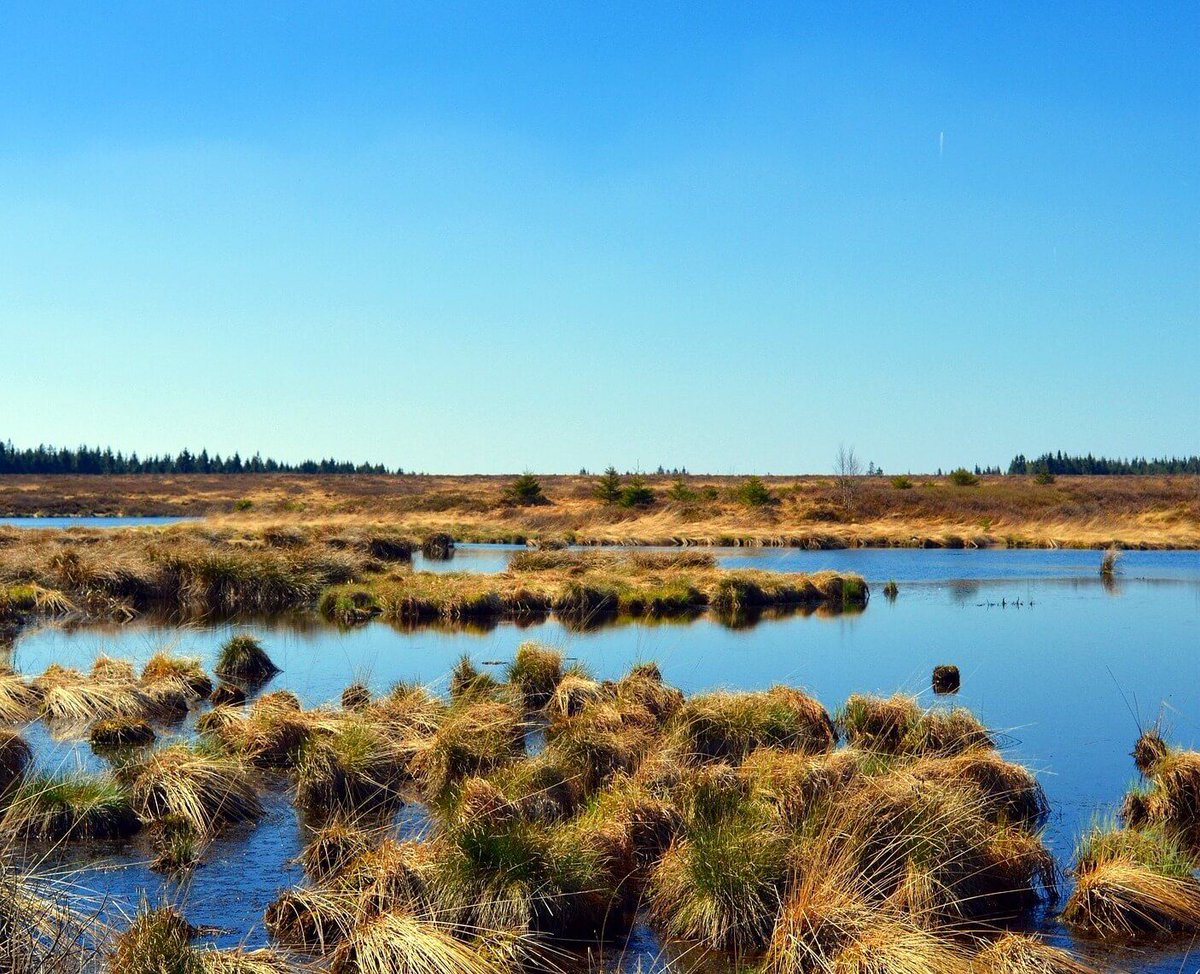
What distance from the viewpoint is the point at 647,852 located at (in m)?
10.1

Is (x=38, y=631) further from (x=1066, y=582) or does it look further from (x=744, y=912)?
(x=1066, y=582)

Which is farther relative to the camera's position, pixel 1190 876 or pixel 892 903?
pixel 1190 876

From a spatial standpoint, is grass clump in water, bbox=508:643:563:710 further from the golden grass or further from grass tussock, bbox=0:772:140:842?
the golden grass

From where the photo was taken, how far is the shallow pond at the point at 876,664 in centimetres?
1027

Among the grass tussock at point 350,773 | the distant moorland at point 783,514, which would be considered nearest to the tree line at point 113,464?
the distant moorland at point 783,514

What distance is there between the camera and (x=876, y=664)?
21.5 meters

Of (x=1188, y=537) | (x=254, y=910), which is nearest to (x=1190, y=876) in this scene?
(x=254, y=910)

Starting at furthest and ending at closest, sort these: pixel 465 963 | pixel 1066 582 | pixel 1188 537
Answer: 1. pixel 1188 537
2. pixel 1066 582
3. pixel 465 963

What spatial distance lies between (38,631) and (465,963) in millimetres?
20165

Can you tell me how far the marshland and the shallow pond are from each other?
0.08 m

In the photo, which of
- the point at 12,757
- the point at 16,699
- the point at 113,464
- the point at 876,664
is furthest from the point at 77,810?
the point at 113,464

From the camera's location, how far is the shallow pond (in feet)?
33.7

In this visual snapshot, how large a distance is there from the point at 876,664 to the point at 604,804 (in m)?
11.9

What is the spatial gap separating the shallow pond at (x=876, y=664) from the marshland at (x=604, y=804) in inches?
3.2
